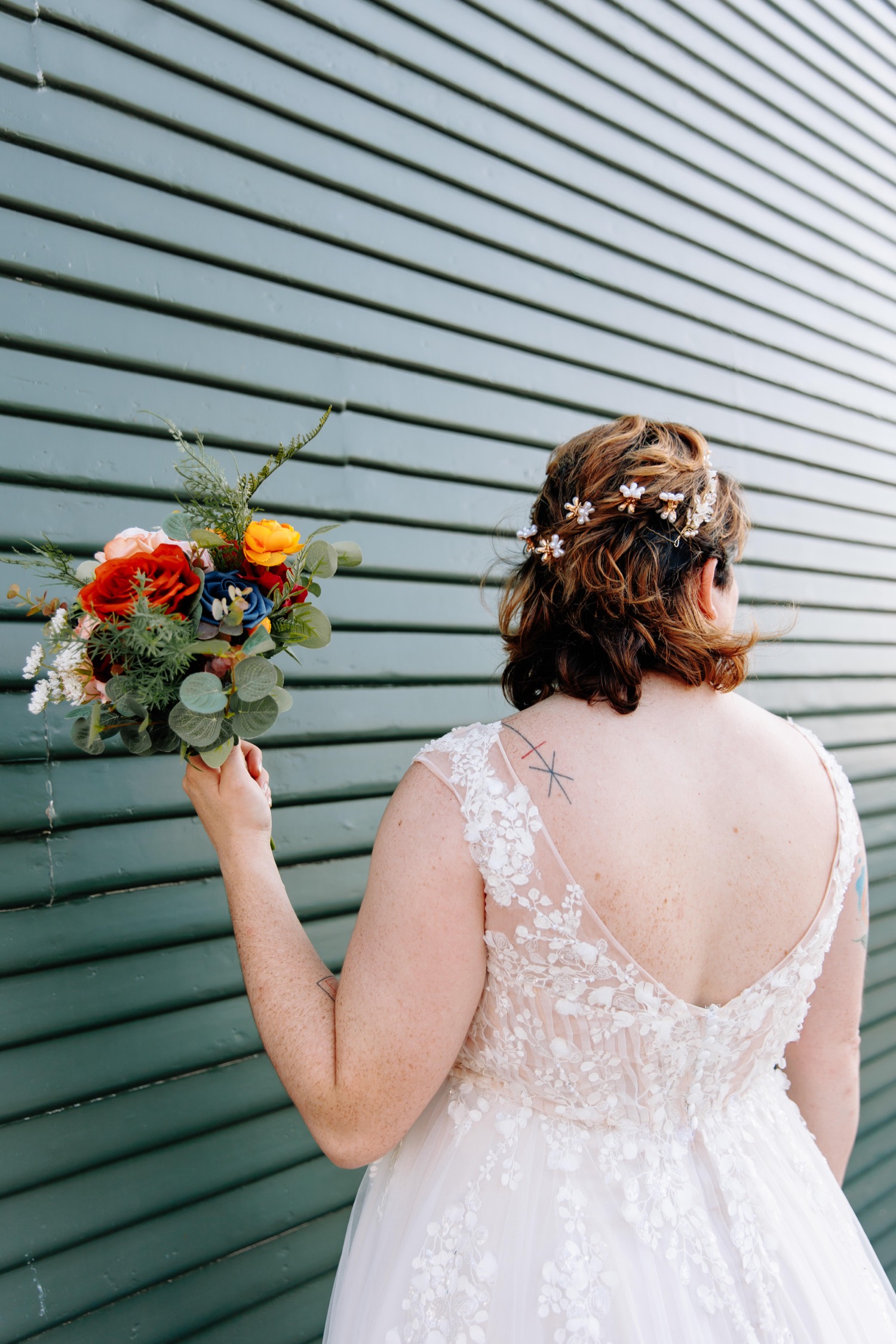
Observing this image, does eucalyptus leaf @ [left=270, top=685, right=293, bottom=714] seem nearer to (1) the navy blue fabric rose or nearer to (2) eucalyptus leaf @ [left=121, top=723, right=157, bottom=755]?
(1) the navy blue fabric rose

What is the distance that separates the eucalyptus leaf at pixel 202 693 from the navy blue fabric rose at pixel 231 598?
9cm

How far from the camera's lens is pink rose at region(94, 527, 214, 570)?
1231 mm

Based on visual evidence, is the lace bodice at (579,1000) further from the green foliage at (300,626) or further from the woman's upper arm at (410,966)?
the green foliage at (300,626)

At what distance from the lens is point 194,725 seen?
1263mm

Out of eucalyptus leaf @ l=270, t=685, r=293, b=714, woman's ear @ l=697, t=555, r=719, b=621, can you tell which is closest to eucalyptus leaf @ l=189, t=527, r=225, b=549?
eucalyptus leaf @ l=270, t=685, r=293, b=714

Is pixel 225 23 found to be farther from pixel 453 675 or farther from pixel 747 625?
pixel 747 625

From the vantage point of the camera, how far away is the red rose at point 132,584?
1215mm

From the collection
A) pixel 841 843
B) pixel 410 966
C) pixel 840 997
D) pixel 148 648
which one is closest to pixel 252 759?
pixel 148 648

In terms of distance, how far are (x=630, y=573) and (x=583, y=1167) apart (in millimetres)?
910

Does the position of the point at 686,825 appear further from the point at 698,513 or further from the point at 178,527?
the point at 178,527

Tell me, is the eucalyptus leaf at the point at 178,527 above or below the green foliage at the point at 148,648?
above

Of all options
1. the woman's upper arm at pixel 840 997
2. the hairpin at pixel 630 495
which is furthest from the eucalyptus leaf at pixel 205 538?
the woman's upper arm at pixel 840 997

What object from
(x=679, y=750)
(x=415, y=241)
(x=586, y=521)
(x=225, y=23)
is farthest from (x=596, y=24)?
(x=679, y=750)

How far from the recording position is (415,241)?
2.39 m
